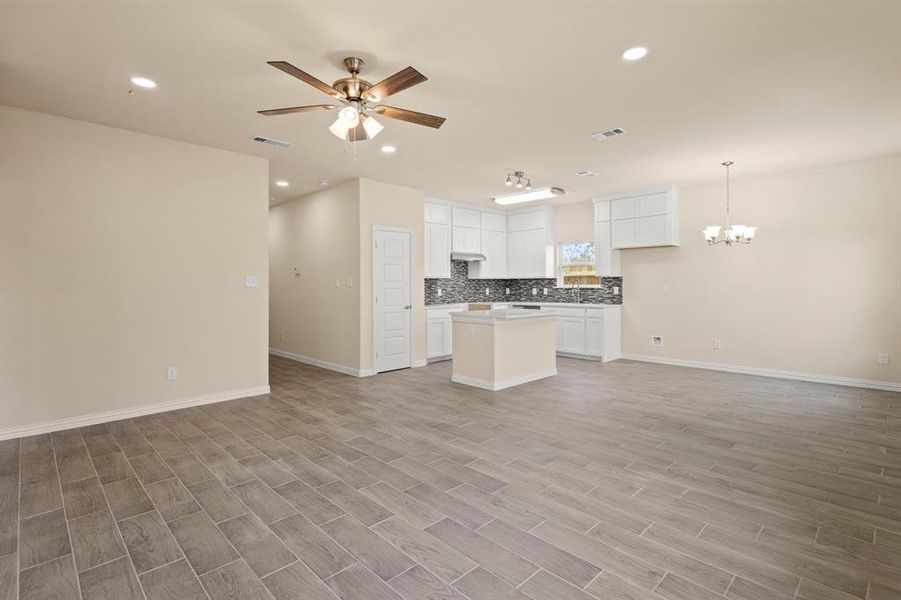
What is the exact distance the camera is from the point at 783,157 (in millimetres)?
5094

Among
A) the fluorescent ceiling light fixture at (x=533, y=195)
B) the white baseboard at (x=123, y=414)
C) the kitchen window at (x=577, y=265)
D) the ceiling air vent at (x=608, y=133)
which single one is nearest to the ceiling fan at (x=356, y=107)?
the ceiling air vent at (x=608, y=133)

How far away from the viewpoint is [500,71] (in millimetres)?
3084

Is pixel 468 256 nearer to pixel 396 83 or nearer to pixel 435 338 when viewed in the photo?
pixel 435 338

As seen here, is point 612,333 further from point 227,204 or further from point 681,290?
point 227,204

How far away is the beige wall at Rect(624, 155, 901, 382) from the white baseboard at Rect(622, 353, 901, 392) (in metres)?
0.07

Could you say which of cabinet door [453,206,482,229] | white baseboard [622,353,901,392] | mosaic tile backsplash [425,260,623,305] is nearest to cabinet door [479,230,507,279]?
cabinet door [453,206,482,229]

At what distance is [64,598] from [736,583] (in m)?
2.81

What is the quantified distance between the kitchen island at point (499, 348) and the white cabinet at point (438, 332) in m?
1.44

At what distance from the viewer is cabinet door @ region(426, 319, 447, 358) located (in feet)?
23.2

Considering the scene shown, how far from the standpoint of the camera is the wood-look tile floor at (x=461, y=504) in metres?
1.89

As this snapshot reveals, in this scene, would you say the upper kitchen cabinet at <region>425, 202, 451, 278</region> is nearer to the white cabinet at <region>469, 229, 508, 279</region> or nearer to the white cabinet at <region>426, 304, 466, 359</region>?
the white cabinet at <region>426, 304, 466, 359</region>

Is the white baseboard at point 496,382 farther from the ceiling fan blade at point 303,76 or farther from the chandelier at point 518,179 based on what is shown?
the ceiling fan blade at point 303,76

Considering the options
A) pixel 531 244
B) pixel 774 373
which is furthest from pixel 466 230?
pixel 774 373

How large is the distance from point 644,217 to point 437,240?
335 centimetres
